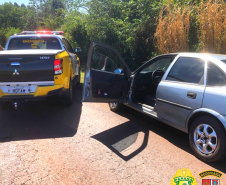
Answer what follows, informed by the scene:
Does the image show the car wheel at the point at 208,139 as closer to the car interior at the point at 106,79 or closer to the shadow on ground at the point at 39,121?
the car interior at the point at 106,79

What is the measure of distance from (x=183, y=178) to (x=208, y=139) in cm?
70

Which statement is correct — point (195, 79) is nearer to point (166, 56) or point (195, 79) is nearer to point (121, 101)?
point (166, 56)

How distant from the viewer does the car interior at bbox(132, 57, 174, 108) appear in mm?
5223

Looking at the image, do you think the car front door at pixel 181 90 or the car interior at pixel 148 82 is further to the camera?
the car interior at pixel 148 82

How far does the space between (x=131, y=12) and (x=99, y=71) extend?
6.47 meters

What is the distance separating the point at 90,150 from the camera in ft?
12.9

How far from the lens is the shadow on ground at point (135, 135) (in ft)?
12.9

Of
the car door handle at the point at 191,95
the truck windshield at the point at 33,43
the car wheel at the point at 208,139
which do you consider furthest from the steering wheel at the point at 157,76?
the truck windshield at the point at 33,43

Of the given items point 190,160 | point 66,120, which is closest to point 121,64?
point 66,120

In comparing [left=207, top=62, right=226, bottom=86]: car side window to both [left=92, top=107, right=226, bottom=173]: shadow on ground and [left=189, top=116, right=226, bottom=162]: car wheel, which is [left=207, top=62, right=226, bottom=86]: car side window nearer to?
[left=189, top=116, right=226, bottom=162]: car wheel

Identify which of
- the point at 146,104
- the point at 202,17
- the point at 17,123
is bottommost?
the point at 17,123

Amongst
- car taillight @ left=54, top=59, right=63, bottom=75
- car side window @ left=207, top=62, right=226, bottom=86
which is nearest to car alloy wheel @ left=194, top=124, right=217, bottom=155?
car side window @ left=207, top=62, right=226, bottom=86

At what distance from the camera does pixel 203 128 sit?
3.58 metres

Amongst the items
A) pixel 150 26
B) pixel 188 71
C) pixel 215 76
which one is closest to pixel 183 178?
pixel 215 76
